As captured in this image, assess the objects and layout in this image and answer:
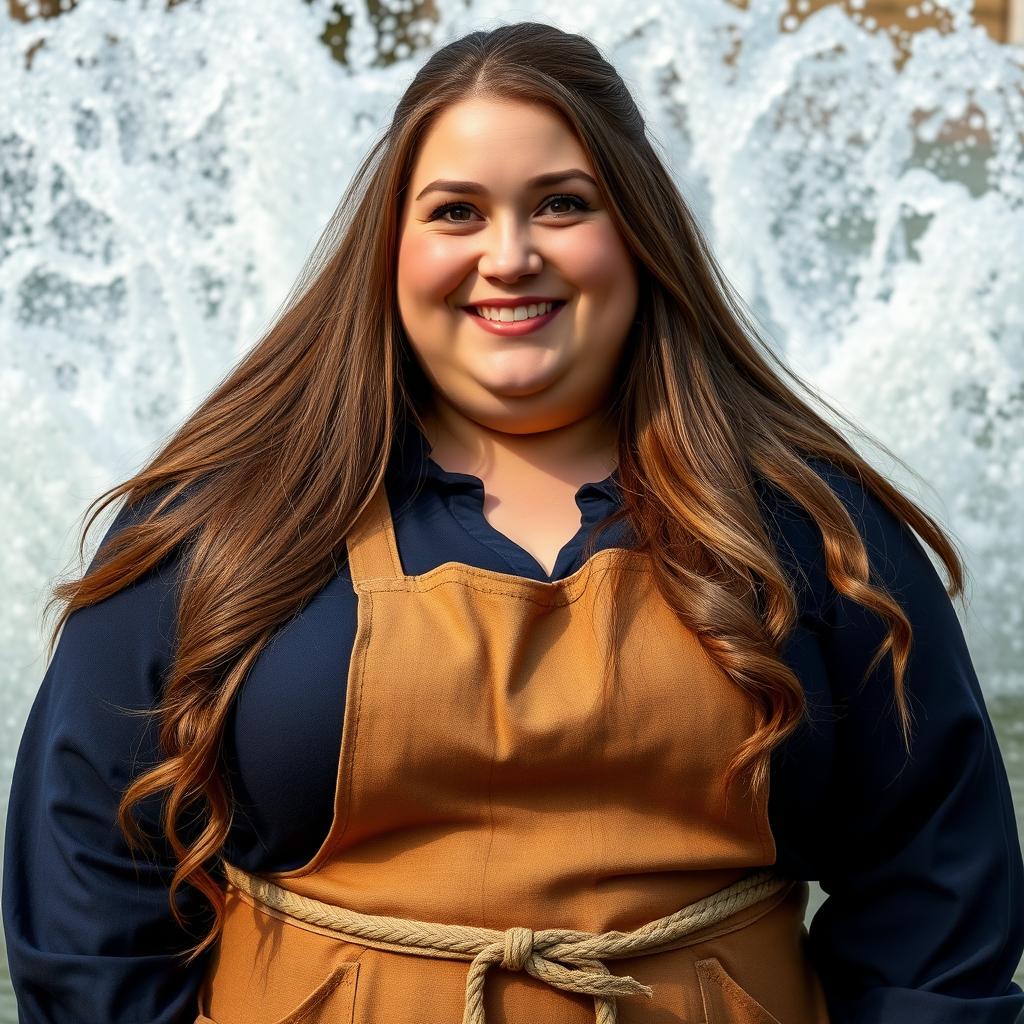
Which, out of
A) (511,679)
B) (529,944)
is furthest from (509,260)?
(529,944)

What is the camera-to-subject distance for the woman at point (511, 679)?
157 centimetres

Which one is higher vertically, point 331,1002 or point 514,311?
point 514,311

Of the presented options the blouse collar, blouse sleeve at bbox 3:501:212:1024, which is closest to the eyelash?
the blouse collar

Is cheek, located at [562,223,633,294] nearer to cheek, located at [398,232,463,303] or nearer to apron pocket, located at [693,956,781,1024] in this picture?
cheek, located at [398,232,463,303]

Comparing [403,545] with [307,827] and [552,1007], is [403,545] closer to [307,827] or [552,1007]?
[307,827]

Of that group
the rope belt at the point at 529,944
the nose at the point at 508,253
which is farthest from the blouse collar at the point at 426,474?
the rope belt at the point at 529,944

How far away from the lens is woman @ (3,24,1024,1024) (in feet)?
5.16

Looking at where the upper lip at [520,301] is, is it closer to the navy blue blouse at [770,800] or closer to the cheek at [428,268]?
the cheek at [428,268]

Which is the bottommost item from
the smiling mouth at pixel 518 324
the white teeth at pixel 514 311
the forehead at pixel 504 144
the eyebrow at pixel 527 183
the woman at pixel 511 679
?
the woman at pixel 511 679

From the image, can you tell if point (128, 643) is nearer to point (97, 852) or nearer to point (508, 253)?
point (97, 852)

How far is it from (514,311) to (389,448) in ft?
0.67

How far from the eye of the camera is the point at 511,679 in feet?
5.14

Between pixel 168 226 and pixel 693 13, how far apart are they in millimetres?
2025

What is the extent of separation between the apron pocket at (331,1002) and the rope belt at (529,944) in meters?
0.04
